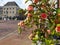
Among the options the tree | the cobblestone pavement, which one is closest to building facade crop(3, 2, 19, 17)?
the cobblestone pavement

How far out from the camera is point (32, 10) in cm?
217

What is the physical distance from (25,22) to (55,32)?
37cm

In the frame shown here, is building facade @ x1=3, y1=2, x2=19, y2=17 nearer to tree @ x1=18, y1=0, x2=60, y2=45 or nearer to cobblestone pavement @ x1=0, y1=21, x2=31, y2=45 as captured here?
cobblestone pavement @ x1=0, y1=21, x2=31, y2=45

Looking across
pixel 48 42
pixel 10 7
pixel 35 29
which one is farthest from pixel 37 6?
pixel 10 7

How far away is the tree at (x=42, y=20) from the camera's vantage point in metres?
2.12

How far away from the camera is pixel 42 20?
7.00 feet

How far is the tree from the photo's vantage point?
83.4 inches

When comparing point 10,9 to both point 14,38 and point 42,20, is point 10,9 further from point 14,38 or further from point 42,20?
point 42,20

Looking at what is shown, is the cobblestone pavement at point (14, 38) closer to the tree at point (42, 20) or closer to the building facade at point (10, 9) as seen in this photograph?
the tree at point (42, 20)

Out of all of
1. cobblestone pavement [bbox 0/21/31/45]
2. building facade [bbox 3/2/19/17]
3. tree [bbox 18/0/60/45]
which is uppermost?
building facade [bbox 3/2/19/17]

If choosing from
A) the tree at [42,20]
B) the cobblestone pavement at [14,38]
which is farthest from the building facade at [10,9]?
the tree at [42,20]

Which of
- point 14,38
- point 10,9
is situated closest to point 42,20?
point 14,38

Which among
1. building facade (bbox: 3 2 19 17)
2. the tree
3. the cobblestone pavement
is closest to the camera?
the tree

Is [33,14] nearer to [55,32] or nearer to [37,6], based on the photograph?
[37,6]
